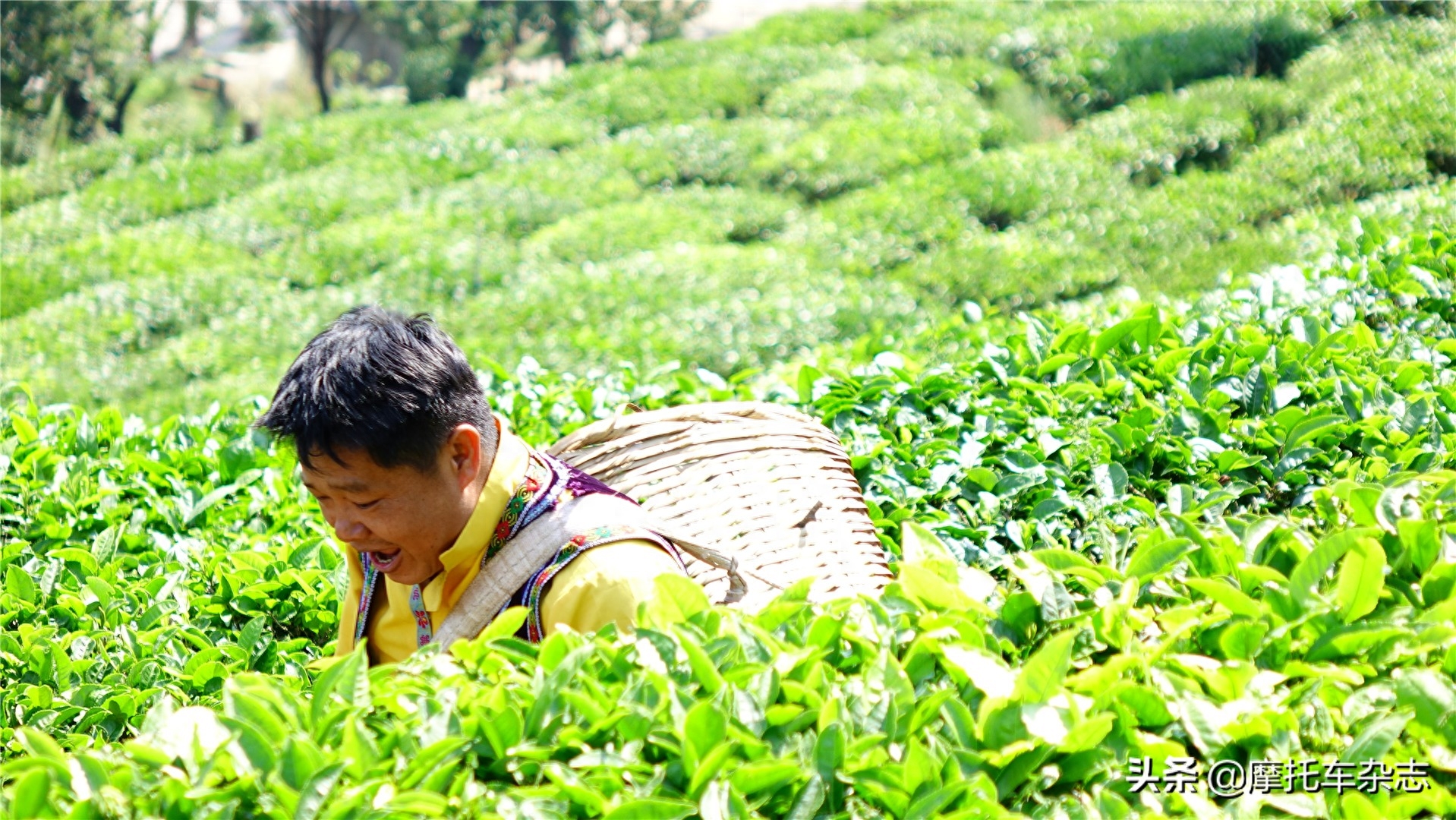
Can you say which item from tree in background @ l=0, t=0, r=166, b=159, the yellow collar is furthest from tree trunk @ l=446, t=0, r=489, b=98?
the yellow collar

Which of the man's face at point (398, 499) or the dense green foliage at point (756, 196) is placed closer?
the man's face at point (398, 499)

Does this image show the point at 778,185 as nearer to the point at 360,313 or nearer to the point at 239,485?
the point at 239,485

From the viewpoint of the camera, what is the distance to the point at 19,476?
3557mm

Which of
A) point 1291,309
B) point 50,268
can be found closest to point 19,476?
point 1291,309

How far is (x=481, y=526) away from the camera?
7.25 feet

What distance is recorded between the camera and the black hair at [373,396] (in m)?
2.03

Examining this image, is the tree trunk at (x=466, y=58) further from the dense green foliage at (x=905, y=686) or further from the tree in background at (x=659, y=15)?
the dense green foliage at (x=905, y=686)

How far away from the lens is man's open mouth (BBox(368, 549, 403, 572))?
224 cm

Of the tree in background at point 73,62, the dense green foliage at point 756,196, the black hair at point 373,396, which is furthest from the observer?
the tree in background at point 73,62

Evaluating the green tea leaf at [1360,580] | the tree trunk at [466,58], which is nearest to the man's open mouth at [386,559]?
the green tea leaf at [1360,580]

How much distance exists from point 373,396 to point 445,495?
0.23m

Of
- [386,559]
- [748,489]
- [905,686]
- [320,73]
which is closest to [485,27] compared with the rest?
[320,73]

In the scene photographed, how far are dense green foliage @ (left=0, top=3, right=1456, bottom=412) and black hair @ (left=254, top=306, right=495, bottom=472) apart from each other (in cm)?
371

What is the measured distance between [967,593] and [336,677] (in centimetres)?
85
